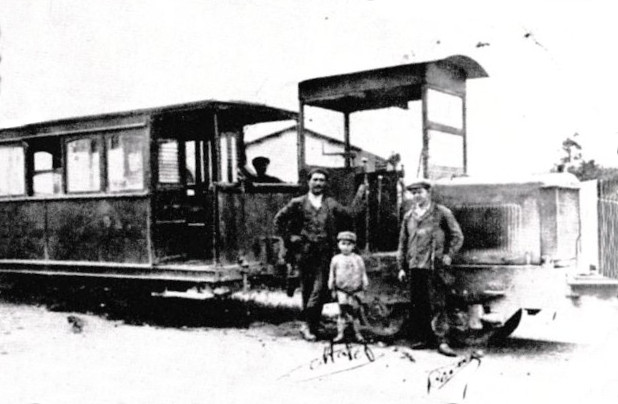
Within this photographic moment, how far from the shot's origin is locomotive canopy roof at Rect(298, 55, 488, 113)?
694cm

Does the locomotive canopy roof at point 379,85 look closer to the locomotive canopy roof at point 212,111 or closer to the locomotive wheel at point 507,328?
the locomotive canopy roof at point 212,111

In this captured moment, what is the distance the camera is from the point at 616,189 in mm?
6809

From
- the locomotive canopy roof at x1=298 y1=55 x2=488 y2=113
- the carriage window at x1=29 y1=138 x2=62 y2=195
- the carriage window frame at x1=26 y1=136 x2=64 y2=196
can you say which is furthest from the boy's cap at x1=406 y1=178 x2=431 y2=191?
the carriage window at x1=29 y1=138 x2=62 y2=195

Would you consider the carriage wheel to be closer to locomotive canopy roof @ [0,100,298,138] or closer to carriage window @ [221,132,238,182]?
locomotive canopy roof @ [0,100,298,138]

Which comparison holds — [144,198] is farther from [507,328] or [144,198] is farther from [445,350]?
[507,328]

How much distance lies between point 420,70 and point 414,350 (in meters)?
2.67

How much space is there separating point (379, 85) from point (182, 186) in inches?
134

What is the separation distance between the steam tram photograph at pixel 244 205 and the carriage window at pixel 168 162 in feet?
0.06

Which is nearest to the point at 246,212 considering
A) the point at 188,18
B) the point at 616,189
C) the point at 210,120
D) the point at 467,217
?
the point at 210,120

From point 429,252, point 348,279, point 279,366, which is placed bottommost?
point 279,366

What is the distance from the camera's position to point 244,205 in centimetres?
858

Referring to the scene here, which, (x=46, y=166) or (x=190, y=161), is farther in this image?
(x=46, y=166)

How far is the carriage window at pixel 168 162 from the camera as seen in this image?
909 cm
